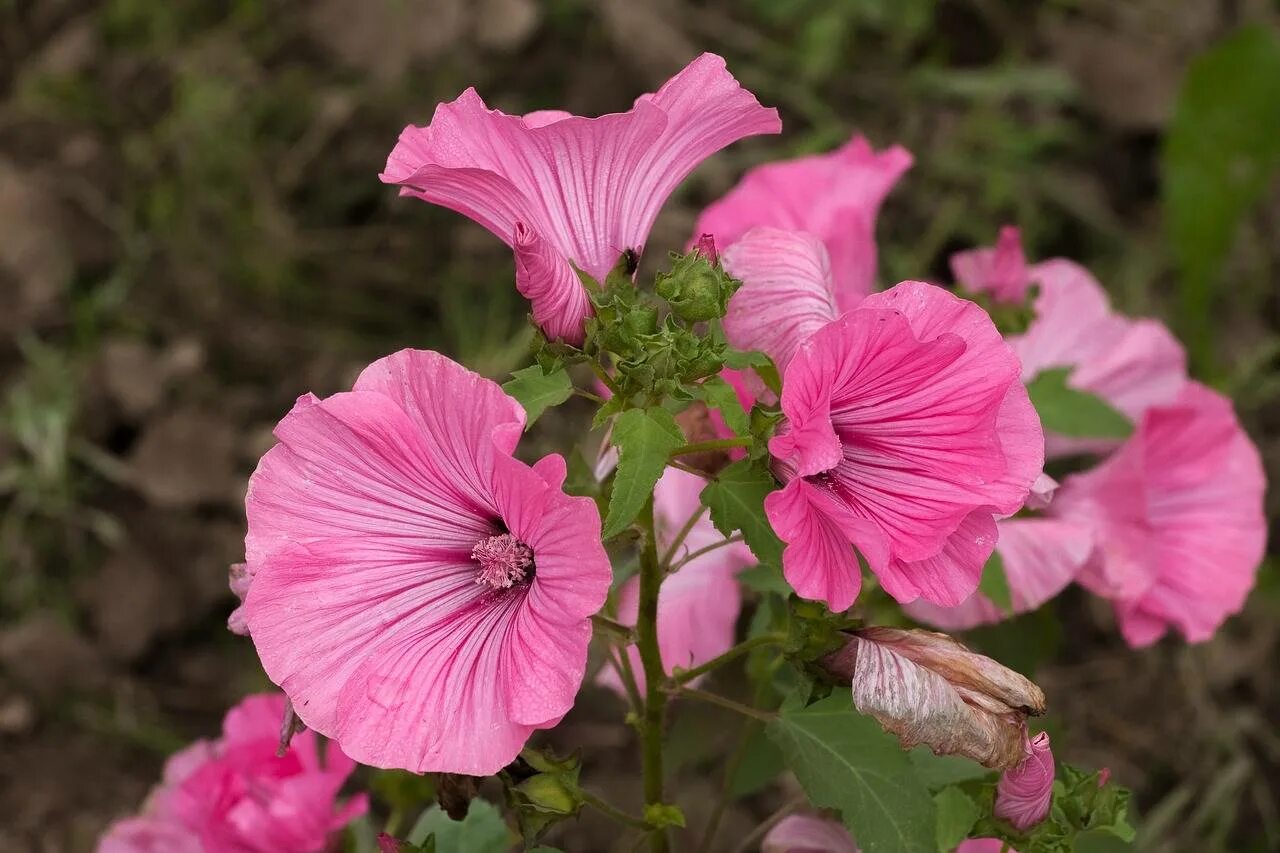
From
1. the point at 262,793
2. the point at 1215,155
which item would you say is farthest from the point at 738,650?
the point at 1215,155

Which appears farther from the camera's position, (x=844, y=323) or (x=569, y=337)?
(x=569, y=337)

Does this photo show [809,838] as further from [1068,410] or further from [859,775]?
[1068,410]

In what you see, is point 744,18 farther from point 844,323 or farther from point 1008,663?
point 844,323

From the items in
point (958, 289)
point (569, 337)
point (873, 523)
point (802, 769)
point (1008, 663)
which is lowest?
point (1008, 663)

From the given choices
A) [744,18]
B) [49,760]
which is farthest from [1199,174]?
[49,760]

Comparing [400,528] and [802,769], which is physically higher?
[400,528]

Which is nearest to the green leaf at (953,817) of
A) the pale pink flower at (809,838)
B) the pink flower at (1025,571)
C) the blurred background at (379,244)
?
the pale pink flower at (809,838)
